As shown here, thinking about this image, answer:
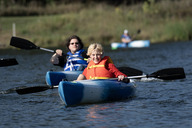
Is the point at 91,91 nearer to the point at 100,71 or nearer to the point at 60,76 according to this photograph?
the point at 100,71

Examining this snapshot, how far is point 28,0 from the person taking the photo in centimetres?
4594

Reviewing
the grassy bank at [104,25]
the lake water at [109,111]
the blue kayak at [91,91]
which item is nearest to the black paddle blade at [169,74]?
the lake water at [109,111]

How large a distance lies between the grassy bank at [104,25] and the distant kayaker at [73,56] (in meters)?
19.2

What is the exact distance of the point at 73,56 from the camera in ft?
34.3

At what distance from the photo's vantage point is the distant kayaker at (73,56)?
1032 cm

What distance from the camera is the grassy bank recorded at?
32.2 m

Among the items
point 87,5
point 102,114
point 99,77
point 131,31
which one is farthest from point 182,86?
point 87,5

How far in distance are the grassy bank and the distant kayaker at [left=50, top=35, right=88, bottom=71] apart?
1921 centimetres

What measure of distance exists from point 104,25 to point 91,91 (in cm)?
2803

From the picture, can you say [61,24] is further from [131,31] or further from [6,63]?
[6,63]

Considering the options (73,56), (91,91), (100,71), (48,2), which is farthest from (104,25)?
(91,91)

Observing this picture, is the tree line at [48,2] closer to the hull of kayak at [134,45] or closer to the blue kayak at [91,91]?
the hull of kayak at [134,45]

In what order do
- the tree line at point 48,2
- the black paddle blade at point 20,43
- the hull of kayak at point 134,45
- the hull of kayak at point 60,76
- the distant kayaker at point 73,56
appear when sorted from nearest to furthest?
1. the distant kayaker at point 73,56
2. the hull of kayak at point 60,76
3. the black paddle blade at point 20,43
4. the hull of kayak at point 134,45
5. the tree line at point 48,2

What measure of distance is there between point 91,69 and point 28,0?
1507 inches
